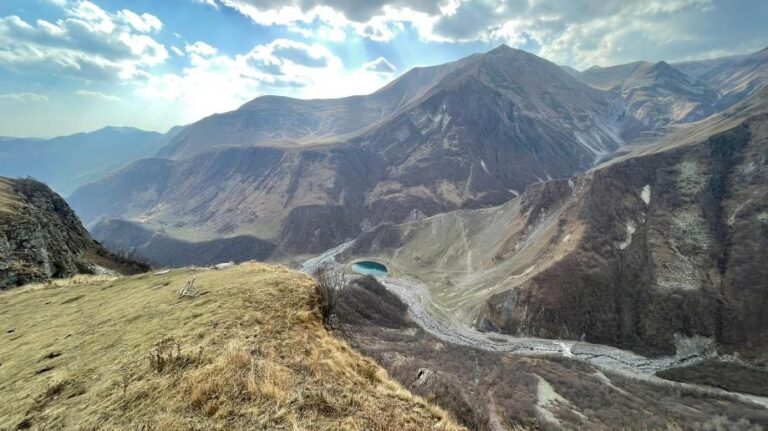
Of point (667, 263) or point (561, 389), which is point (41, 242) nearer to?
point (561, 389)

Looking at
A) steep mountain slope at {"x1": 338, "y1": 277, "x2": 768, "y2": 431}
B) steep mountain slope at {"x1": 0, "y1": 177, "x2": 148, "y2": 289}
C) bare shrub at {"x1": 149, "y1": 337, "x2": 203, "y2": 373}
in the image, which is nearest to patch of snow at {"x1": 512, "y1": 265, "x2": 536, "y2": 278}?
steep mountain slope at {"x1": 338, "y1": 277, "x2": 768, "y2": 431}

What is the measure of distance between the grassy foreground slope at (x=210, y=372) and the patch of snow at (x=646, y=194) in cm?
16543

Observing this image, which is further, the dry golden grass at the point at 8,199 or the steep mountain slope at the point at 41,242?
the dry golden grass at the point at 8,199

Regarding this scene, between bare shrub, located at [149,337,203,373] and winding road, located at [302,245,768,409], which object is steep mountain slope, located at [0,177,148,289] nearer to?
bare shrub, located at [149,337,203,373]

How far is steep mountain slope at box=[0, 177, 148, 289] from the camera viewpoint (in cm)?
5530

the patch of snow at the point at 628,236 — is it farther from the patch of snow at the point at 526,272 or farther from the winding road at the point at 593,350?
the winding road at the point at 593,350

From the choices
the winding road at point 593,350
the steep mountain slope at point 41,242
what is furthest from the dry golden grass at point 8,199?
the winding road at point 593,350

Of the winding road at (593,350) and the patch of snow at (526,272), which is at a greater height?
the patch of snow at (526,272)

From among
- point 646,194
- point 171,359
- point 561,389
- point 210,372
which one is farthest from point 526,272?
point 210,372

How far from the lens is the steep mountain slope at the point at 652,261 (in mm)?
113500

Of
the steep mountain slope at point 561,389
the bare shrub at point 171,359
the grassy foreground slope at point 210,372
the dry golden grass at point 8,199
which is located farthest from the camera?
the steep mountain slope at point 561,389

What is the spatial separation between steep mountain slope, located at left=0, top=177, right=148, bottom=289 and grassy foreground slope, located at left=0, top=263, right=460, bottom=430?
137ft

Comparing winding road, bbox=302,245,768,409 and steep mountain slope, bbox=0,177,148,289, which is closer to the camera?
steep mountain slope, bbox=0,177,148,289

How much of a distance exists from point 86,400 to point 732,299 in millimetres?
149917
